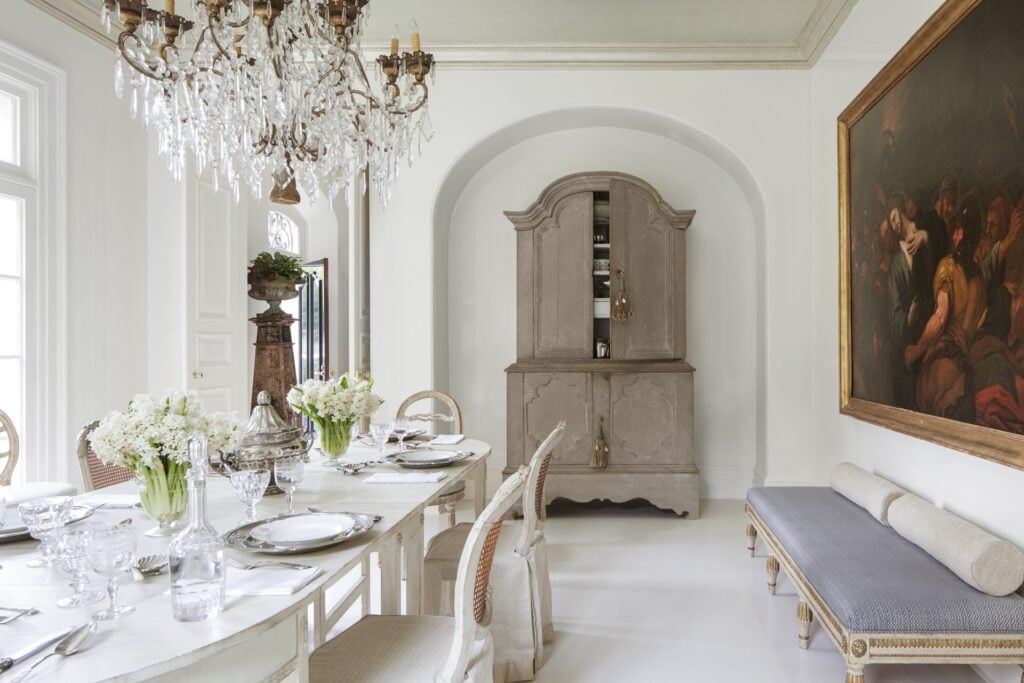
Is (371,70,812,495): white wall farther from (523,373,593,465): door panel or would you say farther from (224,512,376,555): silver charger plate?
(224,512,376,555): silver charger plate

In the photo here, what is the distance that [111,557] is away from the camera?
1.23m

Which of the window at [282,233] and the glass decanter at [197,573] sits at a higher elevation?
the window at [282,233]

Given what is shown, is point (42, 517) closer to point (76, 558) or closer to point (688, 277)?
point (76, 558)

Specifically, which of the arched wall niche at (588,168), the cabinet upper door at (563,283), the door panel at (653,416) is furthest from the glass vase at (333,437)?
the door panel at (653,416)

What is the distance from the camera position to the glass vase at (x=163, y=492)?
1677mm

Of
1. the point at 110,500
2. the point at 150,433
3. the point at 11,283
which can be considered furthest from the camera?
the point at 11,283

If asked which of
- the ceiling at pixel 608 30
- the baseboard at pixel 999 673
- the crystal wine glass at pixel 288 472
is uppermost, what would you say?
the ceiling at pixel 608 30

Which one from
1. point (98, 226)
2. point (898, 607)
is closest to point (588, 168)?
point (98, 226)

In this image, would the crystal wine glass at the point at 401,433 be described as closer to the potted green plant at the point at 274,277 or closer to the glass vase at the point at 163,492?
the glass vase at the point at 163,492

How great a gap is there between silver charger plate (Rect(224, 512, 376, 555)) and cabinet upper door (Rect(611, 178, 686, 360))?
3145 mm

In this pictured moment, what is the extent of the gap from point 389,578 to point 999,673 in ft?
7.12

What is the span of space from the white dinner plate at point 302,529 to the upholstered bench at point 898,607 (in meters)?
1.59

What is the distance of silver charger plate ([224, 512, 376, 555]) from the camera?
5.09 feet

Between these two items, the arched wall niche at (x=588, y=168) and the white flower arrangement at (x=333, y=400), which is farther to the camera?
the arched wall niche at (x=588, y=168)
